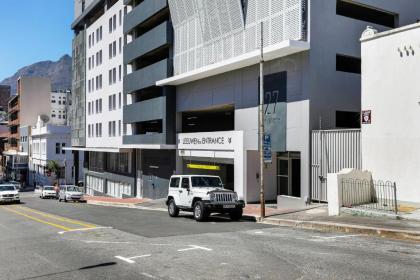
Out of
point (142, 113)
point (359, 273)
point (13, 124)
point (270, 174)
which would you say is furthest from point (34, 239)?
point (13, 124)

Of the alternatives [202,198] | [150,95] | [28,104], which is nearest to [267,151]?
[202,198]

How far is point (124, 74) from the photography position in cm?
5156

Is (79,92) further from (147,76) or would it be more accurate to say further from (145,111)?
(147,76)

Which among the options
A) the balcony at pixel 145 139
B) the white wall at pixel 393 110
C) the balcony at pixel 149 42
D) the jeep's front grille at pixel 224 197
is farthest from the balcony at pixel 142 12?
the jeep's front grille at pixel 224 197

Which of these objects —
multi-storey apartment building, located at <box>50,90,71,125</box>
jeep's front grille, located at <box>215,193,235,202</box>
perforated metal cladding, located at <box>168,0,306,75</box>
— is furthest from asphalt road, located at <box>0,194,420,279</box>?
multi-storey apartment building, located at <box>50,90,71,125</box>

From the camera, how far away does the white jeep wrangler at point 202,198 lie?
20.8 m

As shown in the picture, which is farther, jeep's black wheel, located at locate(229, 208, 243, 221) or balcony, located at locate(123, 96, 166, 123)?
balcony, located at locate(123, 96, 166, 123)

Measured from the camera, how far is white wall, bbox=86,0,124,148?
5372cm

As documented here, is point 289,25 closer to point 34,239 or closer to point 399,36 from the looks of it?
point 399,36

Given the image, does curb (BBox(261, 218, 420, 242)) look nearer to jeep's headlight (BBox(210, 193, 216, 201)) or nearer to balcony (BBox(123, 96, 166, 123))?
jeep's headlight (BBox(210, 193, 216, 201))

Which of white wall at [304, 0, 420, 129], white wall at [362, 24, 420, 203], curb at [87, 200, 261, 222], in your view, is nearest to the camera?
white wall at [362, 24, 420, 203]

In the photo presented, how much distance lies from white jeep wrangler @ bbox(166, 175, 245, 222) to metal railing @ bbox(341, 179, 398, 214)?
4.47m

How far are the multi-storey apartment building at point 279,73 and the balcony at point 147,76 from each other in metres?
3.35

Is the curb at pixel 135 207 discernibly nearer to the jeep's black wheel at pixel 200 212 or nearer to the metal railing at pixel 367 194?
the jeep's black wheel at pixel 200 212
